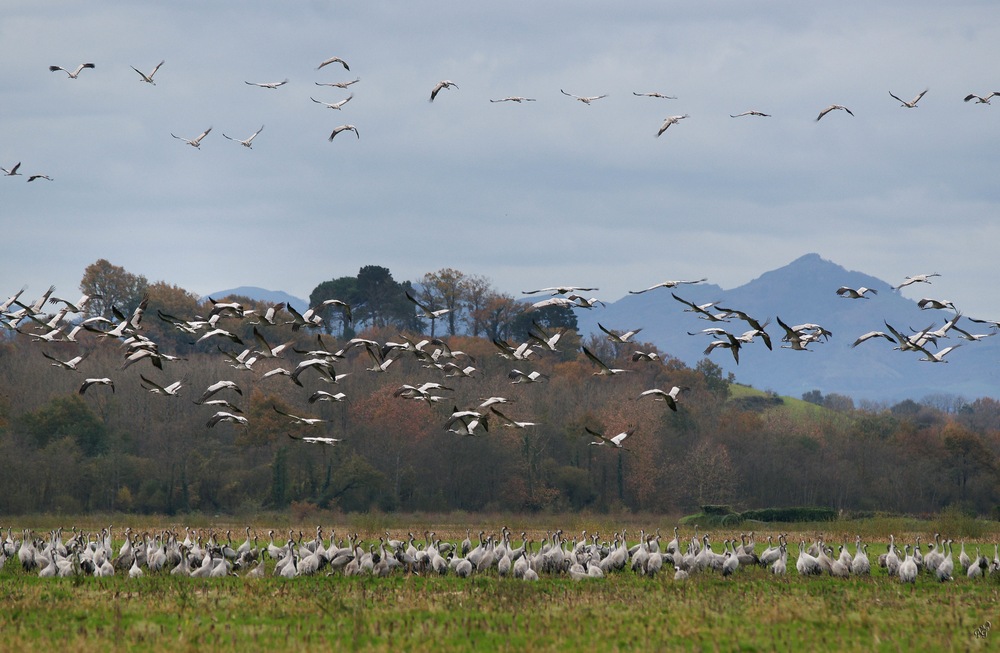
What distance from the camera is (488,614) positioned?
24625 millimetres

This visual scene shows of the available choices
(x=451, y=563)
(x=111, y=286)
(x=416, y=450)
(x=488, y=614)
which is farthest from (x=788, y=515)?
(x=111, y=286)

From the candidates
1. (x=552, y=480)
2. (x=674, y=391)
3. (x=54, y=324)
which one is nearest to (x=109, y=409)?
(x=552, y=480)

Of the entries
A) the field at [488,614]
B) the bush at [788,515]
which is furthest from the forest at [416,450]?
the field at [488,614]

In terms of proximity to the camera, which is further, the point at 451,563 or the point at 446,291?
the point at 446,291

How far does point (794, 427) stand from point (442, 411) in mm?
37382

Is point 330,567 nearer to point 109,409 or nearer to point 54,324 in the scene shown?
point 54,324

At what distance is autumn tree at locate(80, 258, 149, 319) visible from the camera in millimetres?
124938

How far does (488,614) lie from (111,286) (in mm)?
109213

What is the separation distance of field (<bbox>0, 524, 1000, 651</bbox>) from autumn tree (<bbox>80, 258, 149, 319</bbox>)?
9740 cm

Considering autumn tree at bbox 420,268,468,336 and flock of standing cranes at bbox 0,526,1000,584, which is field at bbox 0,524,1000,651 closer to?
flock of standing cranes at bbox 0,526,1000,584

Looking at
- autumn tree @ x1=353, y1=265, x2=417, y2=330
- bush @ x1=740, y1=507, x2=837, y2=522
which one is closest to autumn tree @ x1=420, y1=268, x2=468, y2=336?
autumn tree @ x1=353, y1=265, x2=417, y2=330

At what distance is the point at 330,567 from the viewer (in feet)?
108

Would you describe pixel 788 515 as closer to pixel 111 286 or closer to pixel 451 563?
pixel 451 563

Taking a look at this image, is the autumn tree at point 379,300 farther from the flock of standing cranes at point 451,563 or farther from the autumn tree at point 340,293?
the flock of standing cranes at point 451,563
